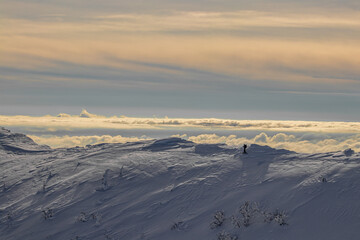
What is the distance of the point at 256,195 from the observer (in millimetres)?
49375

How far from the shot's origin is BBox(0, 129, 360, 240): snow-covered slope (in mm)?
43188

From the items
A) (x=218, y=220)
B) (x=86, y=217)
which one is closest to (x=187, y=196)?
(x=218, y=220)

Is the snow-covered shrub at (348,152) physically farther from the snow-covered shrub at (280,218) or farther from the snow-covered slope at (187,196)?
the snow-covered shrub at (280,218)

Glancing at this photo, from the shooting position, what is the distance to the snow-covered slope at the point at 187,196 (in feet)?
142

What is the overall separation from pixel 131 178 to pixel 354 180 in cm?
2887

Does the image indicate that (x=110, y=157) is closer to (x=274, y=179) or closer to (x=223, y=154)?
(x=223, y=154)

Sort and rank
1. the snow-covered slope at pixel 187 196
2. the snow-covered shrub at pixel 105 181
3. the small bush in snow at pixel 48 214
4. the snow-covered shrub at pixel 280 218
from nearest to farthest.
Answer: the snow-covered shrub at pixel 280 218
the snow-covered slope at pixel 187 196
the small bush in snow at pixel 48 214
the snow-covered shrub at pixel 105 181

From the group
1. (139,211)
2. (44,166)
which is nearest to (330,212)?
(139,211)

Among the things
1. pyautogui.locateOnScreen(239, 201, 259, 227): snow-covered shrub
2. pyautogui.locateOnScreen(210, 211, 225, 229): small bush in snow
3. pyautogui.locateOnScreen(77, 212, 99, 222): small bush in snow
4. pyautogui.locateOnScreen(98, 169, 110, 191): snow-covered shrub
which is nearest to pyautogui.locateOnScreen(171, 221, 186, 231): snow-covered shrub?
pyautogui.locateOnScreen(210, 211, 225, 229): small bush in snow

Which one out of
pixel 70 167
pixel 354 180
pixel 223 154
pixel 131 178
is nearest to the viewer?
pixel 354 180

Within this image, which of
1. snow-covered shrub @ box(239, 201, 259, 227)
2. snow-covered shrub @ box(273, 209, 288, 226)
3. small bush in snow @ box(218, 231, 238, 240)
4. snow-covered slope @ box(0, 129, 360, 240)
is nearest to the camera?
small bush in snow @ box(218, 231, 238, 240)

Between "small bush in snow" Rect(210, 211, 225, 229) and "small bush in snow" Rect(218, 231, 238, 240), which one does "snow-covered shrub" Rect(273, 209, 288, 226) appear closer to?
"small bush in snow" Rect(218, 231, 238, 240)

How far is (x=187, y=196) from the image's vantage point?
54.0 metres

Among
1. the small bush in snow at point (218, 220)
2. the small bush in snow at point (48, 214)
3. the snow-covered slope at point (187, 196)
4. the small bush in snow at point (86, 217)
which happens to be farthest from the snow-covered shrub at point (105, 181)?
the small bush in snow at point (218, 220)
